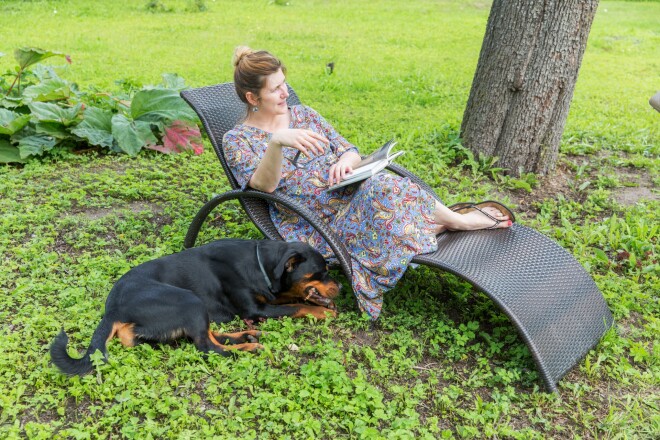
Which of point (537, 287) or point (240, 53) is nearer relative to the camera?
point (537, 287)

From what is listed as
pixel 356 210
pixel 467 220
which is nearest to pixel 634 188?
pixel 467 220

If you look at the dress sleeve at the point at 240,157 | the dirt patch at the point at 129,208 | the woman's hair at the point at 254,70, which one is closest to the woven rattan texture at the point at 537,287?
the dress sleeve at the point at 240,157

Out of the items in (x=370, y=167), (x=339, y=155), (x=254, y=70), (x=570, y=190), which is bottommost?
(x=570, y=190)

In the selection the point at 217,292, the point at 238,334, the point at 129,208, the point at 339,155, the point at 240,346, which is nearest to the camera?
the point at 240,346

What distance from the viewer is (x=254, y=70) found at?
3855 millimetres

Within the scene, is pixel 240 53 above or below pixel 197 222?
above

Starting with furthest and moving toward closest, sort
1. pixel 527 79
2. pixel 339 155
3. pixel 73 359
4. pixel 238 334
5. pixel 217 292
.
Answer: pixel 527 79 < pixel 339 155 < pixel 217 292 < pixel 238 334 < pixel 73 359

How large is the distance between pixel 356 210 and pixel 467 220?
714 mm

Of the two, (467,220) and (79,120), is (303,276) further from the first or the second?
(79,120)

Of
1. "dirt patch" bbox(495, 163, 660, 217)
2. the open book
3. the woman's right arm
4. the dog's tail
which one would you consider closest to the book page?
the open book

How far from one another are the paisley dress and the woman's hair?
299 mm

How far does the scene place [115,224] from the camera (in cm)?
469

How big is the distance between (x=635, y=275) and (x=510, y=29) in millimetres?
2345

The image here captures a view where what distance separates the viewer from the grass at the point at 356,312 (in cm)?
287
